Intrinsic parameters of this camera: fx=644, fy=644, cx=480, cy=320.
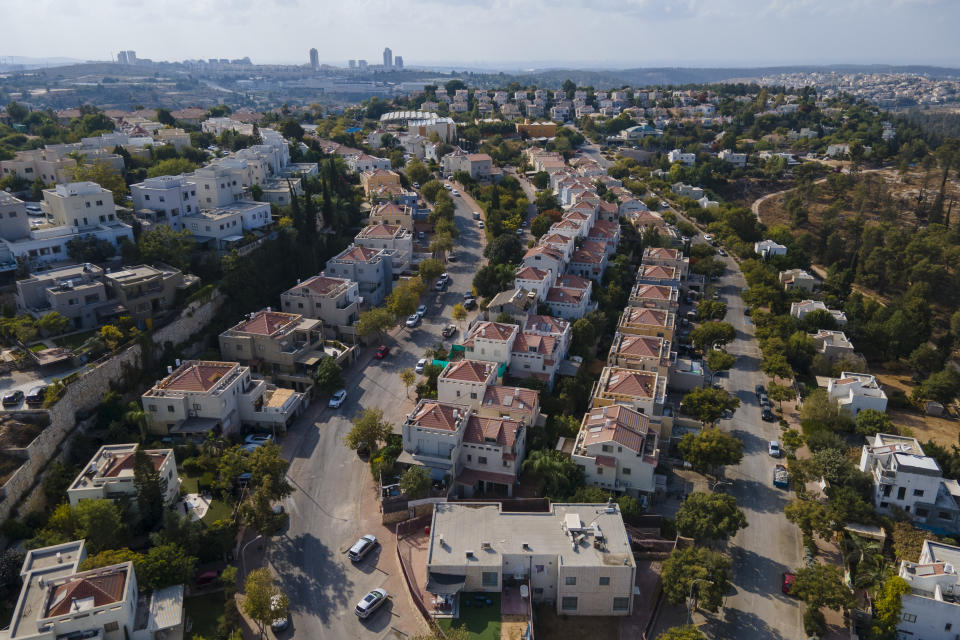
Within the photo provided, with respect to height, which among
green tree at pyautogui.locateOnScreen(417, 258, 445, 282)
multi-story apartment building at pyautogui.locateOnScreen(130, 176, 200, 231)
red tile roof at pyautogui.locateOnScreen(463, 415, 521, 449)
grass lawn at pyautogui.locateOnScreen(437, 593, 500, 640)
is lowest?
grass lawn at pyautogui.locateOnScreen(437, 593, 500, 640)

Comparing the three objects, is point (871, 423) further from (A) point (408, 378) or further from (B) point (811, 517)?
(A) point (408, 378)

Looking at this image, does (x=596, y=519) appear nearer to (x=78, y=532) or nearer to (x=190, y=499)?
(x=190, y=499)

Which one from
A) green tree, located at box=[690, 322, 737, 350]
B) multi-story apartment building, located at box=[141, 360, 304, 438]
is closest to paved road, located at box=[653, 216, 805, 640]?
green tree, located at box=[690, 322, 737, 350]

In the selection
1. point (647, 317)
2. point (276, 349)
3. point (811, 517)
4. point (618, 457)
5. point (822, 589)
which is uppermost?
point (647, 317)

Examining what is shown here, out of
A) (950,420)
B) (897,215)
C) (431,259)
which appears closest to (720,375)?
(950,420)

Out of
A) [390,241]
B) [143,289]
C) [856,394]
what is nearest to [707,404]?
[856,394]

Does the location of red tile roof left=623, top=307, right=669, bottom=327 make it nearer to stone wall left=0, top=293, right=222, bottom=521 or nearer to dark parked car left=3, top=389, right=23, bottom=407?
stone wall left=0, top=293, right=222, bottom=521
